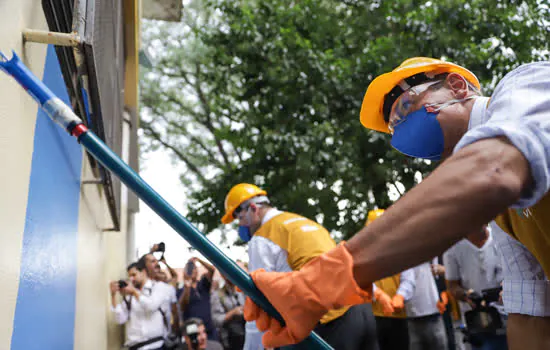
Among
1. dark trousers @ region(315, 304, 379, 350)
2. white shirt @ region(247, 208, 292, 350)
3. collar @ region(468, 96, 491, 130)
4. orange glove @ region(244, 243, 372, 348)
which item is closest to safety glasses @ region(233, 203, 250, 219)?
white shirt @ region(247, 208, 292, 350)

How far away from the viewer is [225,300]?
26.0 feet

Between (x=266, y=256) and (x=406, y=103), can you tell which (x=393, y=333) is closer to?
(x=266, y=256)

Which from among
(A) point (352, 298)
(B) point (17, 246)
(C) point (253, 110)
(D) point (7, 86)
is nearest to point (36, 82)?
(D) point (7, 86)

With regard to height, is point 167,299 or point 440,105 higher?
point 440,105

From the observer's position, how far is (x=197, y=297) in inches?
316

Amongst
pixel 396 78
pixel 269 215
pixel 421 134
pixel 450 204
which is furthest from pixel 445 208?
pixel 269 215

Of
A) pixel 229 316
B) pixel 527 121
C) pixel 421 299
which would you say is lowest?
pixel 229 316

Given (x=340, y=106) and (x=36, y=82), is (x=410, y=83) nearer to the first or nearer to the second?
(x=36, y=82)

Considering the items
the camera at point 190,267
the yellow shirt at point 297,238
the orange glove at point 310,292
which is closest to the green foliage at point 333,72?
the camera at point 190,267

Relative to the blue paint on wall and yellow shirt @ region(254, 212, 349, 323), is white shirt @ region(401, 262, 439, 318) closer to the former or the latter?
yellow shirt @ region(254, 212, 349, 323)

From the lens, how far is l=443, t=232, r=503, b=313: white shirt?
527 cm

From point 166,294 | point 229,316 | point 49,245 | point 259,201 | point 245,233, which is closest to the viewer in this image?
point 49,245

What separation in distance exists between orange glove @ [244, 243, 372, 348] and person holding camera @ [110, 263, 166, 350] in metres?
6.19

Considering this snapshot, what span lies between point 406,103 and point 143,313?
19.8 feet
